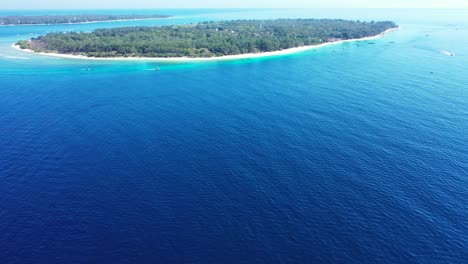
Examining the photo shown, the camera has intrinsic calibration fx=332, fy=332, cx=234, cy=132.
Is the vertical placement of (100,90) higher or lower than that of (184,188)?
higher

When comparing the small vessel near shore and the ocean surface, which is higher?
the small vessel near shore

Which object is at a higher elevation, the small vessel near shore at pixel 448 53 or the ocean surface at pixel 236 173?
the small vessel near shore at pixel 448 53

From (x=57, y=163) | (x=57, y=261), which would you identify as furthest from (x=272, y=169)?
(x=57, y=163)

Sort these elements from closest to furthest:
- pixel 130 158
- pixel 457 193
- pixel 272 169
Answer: pixel 457 193 → pixel 272 169 → pixel 130 158

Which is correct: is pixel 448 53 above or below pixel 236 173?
above

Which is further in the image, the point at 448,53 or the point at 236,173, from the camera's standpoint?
the point at 448,53

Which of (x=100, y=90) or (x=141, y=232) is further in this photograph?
(x=100, y=90)

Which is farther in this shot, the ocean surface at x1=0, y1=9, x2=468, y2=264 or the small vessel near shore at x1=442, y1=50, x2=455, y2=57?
the small vessel near shore at x1=442, y1=50, x2=455, y2=57

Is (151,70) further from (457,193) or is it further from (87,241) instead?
(457,193)
